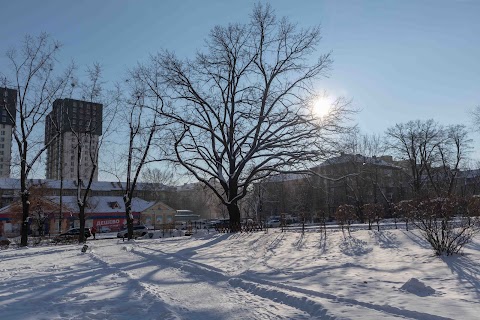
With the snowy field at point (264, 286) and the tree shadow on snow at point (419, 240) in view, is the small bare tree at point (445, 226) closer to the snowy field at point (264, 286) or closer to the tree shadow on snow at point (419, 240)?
the snowy field at point (264, 286)

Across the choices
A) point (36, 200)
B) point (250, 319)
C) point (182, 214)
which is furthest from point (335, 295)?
point (182, 214)

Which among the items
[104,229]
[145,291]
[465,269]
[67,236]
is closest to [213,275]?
[145,291]

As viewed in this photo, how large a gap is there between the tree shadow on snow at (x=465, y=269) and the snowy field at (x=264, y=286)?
0.06 feet

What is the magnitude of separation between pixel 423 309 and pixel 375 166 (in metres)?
52.2

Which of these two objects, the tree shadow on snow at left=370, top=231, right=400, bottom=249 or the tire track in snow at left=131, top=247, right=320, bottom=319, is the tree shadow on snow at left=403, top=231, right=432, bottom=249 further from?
the tire track in snow at left=131, top=247, right=320, bottom=319

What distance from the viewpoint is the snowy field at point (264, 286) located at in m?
6.25

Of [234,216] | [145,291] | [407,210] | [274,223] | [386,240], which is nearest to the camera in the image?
[145,291]

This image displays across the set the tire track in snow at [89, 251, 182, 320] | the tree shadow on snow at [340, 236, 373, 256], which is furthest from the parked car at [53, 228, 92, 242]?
the tree shadow on snow at [340, 236, 373, 256]

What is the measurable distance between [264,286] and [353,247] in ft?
20.6

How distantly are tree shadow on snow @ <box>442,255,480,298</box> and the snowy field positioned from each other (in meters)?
0.02

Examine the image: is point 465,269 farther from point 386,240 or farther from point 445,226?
point 386,240

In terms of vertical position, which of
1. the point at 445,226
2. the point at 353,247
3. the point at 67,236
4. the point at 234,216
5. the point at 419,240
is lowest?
the point at 67,236

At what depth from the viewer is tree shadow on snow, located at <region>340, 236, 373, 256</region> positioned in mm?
12281

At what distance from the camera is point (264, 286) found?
8.10 m
